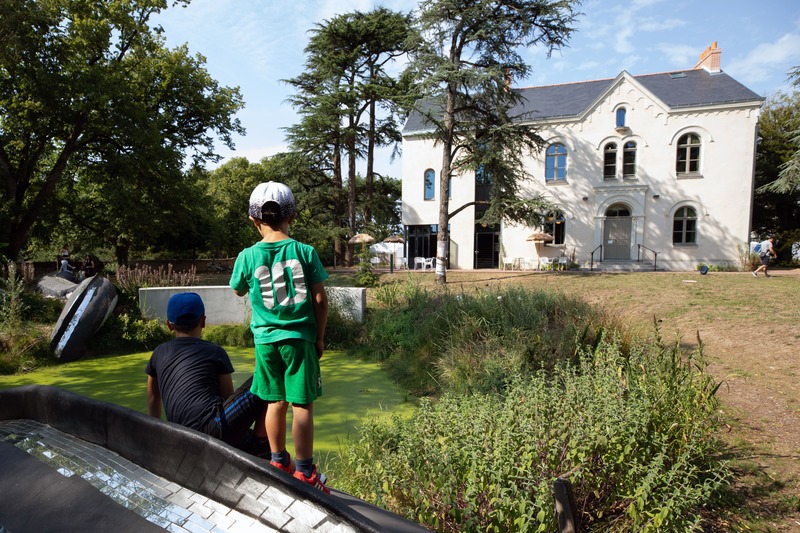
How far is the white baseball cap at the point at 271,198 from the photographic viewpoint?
2.35 meters

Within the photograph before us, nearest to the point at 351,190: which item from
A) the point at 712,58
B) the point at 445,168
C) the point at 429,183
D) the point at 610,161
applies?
the point at 429,183

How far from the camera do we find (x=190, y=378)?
2.14 meters

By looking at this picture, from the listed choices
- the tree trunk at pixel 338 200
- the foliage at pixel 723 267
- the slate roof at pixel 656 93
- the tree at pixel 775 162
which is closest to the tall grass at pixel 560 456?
the slate roof at pixel 656 93

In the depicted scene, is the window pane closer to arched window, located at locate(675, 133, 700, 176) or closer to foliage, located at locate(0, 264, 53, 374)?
arched window, located at locate(675, 133, 700, 176)

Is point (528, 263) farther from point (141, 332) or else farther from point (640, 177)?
point (141, 332)

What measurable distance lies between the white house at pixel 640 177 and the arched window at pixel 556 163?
0.15 ft

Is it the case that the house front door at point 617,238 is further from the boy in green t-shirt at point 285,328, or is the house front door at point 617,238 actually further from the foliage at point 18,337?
the boy in green t-shirt at point 285,328

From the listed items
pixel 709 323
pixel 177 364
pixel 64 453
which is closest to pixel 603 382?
pixel 177 364

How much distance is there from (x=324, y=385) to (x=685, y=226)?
20.8 metres

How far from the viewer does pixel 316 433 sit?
407 cm

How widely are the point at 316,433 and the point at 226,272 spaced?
19.8m

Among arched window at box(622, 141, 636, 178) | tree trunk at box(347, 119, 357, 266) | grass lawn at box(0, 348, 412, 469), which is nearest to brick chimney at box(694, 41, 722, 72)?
arched window at box(622, 141, 636, 178)

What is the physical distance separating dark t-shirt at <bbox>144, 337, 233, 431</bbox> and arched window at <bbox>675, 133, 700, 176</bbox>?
23502 mm

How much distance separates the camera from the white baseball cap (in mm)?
2346
